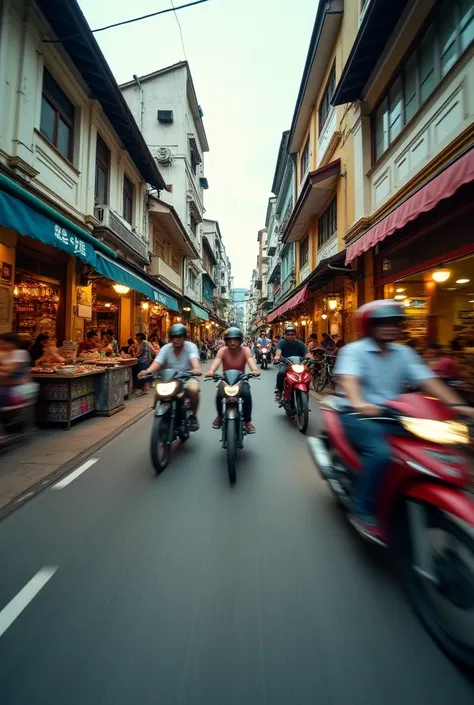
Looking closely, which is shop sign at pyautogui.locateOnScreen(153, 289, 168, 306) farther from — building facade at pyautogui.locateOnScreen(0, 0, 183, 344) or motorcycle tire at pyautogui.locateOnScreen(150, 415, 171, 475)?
motorcycle tire at pyautogui.locateOnScreen(150, 415, 171, 475)

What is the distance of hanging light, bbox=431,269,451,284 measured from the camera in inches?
282

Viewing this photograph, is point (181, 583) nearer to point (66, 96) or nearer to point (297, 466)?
point (297, 466)

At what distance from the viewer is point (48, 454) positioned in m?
4.93

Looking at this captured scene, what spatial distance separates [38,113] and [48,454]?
313 inches

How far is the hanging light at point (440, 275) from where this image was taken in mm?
7160

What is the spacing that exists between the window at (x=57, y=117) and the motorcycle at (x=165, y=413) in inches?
303

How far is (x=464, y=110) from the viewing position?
596 centimetres

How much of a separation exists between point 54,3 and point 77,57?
1.58 m

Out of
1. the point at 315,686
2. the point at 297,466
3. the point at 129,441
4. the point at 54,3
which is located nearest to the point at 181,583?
the point at 315,686

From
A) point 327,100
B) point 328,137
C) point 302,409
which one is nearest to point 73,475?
point 302,409

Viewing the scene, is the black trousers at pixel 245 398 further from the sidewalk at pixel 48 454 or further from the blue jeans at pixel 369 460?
the blue jeans at pixel 369 460

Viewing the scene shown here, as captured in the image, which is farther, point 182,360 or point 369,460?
point 182,360

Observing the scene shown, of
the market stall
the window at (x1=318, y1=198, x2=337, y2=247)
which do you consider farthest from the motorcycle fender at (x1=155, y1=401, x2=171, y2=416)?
the window at (x1=318, y1=198, x2=337, y2=247)

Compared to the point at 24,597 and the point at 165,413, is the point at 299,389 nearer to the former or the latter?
the point at 165,413
